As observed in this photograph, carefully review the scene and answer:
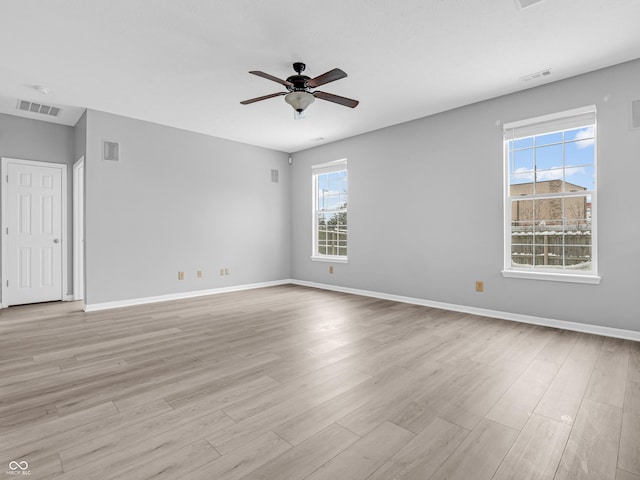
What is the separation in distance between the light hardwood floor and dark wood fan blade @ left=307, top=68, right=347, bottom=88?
238cm

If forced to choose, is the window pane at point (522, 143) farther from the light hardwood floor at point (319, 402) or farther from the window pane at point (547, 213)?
the light hardwood floor at point (319, 402)

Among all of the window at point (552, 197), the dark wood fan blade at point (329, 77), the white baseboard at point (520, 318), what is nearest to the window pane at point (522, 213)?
the window at point (552, 197)

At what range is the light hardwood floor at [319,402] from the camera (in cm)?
153

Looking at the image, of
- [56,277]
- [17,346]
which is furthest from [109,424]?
[56,277]

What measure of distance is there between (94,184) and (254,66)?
9.67ft

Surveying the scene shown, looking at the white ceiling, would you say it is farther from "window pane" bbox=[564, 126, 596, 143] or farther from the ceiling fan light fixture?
"window pane" bbox=[564, 126, 596, 143]

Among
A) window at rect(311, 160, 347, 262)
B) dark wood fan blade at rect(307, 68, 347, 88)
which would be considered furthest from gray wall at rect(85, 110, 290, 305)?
dark wood fan blade at rect(307, 68, 347, 88)

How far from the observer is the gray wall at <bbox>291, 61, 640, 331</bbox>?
330 cm

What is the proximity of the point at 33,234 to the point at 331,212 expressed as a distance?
4.82 metres

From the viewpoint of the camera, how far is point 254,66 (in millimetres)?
3318

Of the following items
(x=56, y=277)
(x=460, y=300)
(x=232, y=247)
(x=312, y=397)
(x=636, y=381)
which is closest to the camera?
(x=312, y=397)

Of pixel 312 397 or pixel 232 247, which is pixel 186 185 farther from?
pixel 312 397

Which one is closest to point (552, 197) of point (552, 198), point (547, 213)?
point (552, 198)

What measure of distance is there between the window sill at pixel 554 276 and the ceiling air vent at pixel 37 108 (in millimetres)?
6399
